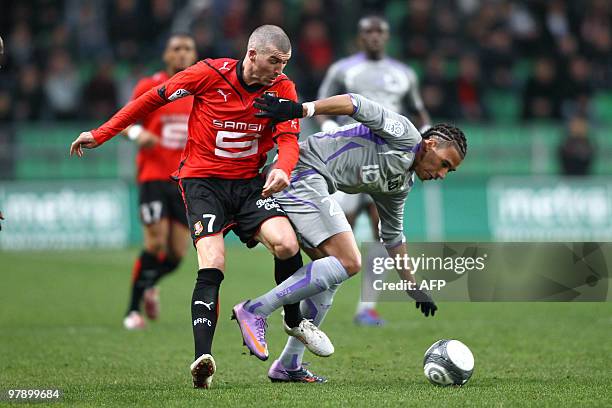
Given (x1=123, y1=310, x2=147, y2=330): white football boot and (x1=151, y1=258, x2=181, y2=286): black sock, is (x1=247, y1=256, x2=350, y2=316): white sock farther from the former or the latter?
(x1=151, y1=258, x2=181, y2=286): black sock

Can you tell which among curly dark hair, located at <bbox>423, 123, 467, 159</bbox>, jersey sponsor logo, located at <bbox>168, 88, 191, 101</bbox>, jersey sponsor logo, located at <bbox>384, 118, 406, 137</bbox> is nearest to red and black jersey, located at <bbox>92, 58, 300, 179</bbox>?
jersey sponsor logo, located at <bbox>168, 88, 191, 101</bbox>

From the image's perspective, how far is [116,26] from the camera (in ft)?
66.6

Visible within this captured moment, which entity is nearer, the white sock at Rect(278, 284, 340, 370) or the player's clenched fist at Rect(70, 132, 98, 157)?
the player's clenched fist at Rect(70, 132, 98, 157)

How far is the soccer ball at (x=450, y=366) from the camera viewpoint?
256 inches

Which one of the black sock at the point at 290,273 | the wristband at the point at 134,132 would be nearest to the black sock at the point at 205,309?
the black sock at the point at 290,273

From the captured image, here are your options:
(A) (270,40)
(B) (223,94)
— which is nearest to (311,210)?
(B) (223,94)

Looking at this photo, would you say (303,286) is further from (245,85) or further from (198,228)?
(245,85)

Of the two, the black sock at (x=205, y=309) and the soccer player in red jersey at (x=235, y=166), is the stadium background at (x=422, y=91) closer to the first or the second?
the soccer player in red jersey at (x=235, y=166)

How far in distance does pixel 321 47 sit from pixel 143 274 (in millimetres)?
10715

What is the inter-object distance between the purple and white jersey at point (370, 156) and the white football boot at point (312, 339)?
3.04ft

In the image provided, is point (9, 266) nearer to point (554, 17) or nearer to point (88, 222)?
point (88, 222)

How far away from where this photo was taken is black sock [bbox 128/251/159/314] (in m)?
10.3

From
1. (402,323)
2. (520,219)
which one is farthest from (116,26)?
(402,323)

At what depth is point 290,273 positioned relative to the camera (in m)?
6.91
